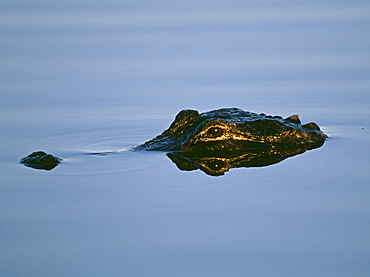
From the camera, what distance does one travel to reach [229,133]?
12.1m

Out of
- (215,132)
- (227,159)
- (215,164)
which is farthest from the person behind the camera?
(215,132)

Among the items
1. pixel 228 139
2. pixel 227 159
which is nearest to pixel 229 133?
pixel 228 139

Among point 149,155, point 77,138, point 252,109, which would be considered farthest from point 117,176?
point 252,109

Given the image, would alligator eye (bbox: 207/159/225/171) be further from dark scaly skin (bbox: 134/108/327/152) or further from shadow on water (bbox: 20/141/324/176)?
dark scaly skin (bbox: 134/108/327/152)

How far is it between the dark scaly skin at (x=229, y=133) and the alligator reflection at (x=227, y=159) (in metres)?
0.15

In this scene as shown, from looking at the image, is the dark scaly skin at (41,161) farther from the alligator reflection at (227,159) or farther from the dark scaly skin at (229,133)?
the alligator reflection at (227,159)

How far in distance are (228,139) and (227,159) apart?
0.56 metres

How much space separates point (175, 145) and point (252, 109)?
8.91ft

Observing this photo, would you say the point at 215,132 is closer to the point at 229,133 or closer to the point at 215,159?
the point at 229,133

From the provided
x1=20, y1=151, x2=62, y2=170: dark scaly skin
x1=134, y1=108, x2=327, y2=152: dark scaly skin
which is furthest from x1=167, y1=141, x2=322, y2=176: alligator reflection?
x1=20, y1=151, x2=62, y2=170: dark scaly skin

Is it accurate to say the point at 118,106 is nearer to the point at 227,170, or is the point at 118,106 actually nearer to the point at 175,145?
the point at 175,145

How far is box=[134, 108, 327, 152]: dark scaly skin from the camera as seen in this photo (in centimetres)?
1207

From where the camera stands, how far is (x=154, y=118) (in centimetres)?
1426

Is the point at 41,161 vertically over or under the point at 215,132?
under
